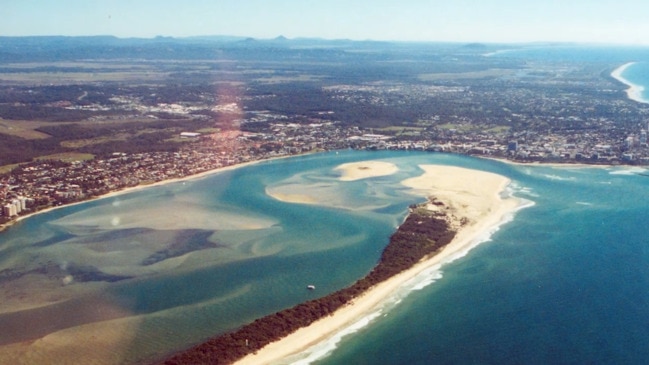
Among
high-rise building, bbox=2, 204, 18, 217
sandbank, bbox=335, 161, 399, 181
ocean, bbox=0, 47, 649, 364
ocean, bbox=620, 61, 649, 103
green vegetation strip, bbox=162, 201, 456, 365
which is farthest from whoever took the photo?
ocean, bbox=620, 61, 649, 103

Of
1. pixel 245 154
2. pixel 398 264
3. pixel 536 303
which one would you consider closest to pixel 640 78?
pixel 245 154

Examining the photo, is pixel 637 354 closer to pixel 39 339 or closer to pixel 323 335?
pixel 323 335

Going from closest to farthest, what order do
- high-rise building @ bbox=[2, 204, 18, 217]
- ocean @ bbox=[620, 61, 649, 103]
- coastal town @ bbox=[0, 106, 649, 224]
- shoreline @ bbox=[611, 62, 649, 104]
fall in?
high-rise building @ bbox=[2, 204, 18, 217]
coastal town @ bbox=[0, 106, 649, 224]
shoreline @ bbox=[611, 62, 649, 104]
ocean @ bbox=[620, 61, 649, 103]

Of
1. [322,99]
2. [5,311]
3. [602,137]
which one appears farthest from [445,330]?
[322,99]

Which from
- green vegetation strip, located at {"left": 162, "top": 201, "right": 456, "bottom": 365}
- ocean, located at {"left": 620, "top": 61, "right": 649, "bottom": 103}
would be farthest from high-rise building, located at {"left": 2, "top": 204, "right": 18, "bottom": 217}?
ocean, located at {"left": 620, "top": 61, "right": 649, "bottom": 103}

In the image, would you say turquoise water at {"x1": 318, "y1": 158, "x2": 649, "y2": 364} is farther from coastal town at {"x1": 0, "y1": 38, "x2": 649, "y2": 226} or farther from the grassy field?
the grassy field

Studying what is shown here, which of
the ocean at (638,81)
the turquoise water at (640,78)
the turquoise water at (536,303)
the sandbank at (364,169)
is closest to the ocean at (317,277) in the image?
the turquoise water at (536,303)
